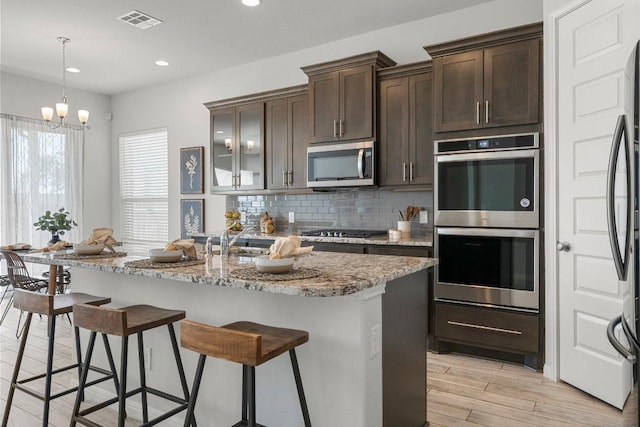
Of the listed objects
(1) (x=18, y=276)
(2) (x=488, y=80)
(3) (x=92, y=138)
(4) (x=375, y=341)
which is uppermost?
(3) (x=92, y=138)

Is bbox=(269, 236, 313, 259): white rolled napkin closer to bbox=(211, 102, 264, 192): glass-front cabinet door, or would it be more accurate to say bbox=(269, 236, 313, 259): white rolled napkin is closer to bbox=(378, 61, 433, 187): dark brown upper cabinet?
bbox=(378, 61, 433, 187): dark brown upper cabinet

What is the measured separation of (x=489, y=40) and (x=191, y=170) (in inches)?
160

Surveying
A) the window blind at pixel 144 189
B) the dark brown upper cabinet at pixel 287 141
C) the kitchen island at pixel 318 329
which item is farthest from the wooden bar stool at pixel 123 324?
the window blind at pixel 144 189

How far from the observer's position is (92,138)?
6707 millimetres

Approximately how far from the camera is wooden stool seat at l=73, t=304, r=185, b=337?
188cm

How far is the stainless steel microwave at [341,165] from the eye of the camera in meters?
4.04

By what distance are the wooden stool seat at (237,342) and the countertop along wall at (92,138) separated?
227 inches

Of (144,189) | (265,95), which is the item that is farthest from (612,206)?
(144,189)

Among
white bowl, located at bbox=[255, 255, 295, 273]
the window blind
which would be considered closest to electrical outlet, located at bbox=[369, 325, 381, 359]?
white bowl, located at bbox=[255, 255, 295, 273]

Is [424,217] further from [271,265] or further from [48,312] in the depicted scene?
[48,312]

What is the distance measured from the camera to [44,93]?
6.08 m

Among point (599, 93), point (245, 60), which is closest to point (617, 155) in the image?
point (599, 93)

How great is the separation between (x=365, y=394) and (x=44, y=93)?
6.35 meters

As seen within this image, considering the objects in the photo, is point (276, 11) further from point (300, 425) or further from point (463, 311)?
point (300, 425)
